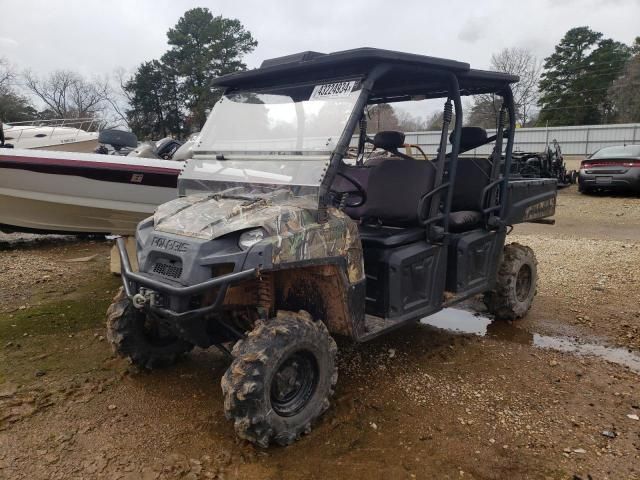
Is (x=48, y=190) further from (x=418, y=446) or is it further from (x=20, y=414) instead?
(x=418, y=446)

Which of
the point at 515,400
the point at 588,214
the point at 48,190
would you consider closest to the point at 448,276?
the point at 515,400

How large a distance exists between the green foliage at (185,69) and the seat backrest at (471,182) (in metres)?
28.9

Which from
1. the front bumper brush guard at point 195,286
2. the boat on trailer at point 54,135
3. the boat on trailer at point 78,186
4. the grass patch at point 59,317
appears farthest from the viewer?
the boat on trailer at point 54,135

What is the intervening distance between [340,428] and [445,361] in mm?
1359

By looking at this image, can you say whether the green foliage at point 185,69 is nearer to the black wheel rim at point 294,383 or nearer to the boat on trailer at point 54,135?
the boat on trailer at point 54,135

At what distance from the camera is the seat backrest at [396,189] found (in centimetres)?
409

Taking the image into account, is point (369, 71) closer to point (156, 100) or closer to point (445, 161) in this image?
point (445, 161)

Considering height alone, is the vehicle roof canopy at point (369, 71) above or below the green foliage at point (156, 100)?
below

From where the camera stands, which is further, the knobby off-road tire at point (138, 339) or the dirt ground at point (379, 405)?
the knobby off-road tire at point (138, 339)

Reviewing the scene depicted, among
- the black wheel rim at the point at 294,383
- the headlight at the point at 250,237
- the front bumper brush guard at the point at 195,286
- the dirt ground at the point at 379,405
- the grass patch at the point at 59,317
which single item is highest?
the headlight at the point at 250,237

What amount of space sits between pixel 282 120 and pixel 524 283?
3.19m

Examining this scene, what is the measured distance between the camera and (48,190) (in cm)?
776

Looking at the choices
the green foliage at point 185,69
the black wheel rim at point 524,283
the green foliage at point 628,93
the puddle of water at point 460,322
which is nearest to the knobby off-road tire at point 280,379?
the puddle of water at point 460,322

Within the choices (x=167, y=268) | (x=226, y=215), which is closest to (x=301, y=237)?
(x=226, y=215)
